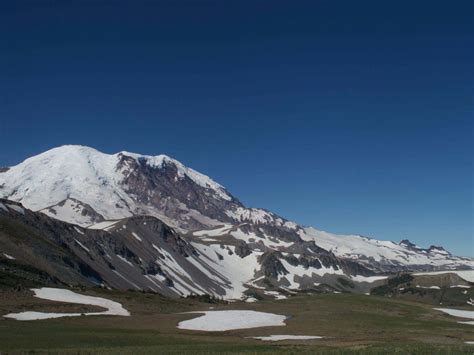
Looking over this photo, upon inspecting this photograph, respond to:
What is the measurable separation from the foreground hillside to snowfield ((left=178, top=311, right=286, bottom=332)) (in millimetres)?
2907

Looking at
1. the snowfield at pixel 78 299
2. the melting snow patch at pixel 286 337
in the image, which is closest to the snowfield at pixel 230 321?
the melting snow patch at pixel 286 337

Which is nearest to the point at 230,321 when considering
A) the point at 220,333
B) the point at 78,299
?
the point at 220,333

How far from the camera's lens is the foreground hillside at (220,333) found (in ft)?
233

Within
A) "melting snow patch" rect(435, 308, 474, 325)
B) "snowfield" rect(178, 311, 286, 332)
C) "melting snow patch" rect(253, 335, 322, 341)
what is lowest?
"melting snow patch" rect(253, 335, 322, 341)

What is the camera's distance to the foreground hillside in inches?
2795

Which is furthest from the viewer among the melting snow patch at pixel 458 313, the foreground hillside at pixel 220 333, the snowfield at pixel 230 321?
the melting snow patch at pixel 458 313

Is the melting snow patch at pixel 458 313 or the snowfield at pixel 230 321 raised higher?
the melting snow patch at pixel 458 313

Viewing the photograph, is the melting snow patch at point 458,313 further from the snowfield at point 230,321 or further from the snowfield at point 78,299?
the snowfield at point 78,299

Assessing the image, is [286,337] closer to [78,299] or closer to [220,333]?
[220,333]

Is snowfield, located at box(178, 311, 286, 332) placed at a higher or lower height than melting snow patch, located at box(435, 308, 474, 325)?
lower

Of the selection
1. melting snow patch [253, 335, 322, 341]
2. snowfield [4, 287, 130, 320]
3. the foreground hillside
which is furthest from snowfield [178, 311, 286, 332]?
snowfield [4, 287, 130, 320]

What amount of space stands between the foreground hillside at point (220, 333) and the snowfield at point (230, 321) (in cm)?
291

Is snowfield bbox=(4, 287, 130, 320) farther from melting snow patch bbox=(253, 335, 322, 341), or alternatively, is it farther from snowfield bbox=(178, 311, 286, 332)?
melting snow patch bbox=(253, 335, 322, 341)

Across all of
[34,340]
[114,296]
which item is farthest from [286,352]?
[114,296]
